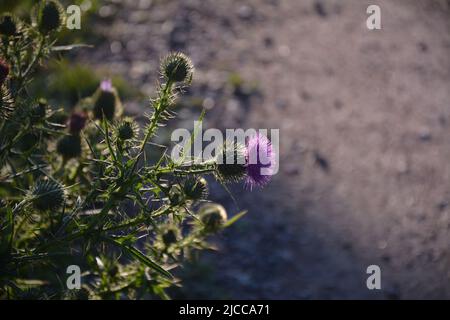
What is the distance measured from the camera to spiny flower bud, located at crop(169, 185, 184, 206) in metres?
1.59

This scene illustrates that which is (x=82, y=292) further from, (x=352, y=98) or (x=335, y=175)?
(x=352, y=98)

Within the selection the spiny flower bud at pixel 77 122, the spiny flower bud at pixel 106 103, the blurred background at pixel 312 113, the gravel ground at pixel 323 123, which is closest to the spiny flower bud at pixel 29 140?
the spiny flower bud at pixel 77 122

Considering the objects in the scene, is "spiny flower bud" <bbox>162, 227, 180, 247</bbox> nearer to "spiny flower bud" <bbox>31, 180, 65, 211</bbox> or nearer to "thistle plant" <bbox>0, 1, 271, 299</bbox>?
"thistle plant" <bbox>0, 1, 271, 299</bbox>

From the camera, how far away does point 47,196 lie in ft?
5.41

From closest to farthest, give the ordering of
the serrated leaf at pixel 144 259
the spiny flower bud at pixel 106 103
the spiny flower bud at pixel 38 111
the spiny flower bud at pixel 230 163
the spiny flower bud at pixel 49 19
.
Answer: the serrated leaf at pixel 144 259, the spiny flower bud at pixel 230 163, the spiny flower bud at pixel 38 111, the spiny flower bud at pixel 49 19, the spiny flower bud at pixel 106 103

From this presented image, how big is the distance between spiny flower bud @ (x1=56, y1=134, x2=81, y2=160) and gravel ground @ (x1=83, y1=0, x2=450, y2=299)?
85 cm

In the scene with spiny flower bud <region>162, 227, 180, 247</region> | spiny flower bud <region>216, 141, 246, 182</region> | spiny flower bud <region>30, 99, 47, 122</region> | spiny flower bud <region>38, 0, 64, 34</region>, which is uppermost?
spiny flower bud <region>38, 0, 64, 34</region>

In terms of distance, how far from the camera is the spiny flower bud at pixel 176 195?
1589mm

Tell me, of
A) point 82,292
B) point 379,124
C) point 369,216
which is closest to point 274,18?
point 379,124

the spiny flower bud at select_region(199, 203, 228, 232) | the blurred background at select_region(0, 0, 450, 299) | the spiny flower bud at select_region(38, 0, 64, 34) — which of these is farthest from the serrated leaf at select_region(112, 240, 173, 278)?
the blurred background at select_region(0, 0, 450, 299)

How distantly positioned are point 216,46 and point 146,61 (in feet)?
1.90

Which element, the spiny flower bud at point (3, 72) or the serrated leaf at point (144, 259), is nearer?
the serrated leaf at point (144, 259)

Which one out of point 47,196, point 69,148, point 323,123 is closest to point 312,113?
point 323,123

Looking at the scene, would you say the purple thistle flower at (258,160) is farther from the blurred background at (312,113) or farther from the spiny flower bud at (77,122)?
the blurred background at (312,113)
